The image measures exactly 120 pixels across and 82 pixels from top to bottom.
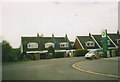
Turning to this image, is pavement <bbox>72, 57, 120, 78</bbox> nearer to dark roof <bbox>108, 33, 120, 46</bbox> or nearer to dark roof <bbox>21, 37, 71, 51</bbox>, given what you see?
dark roof <bbox>21, 37, 71, 51</bbox>

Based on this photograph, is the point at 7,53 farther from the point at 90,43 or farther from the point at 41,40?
the point at 90,43

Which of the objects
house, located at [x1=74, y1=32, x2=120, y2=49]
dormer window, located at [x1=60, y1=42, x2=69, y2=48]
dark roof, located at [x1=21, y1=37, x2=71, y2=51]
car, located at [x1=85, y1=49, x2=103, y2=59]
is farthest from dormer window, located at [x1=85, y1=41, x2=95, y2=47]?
car, located at [x1=85, y1=49, x2=103, y2=59]

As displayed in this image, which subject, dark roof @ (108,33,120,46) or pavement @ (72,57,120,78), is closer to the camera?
pavement @ (72,57,120,78)

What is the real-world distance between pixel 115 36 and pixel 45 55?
27358 millimetres

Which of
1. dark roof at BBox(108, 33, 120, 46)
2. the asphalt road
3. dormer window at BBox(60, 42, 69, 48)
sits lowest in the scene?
→ the asphalt road

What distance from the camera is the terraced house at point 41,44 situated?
33.8 metres

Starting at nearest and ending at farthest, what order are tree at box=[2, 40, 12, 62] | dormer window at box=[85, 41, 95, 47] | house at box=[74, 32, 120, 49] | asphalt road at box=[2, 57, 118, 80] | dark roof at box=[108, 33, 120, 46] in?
asphalt road at box=[2, 57, 118, 80], tree at box=[2, 40, 12, 62], house at box=[74, 32, 120, 49], dormer window at box=[85, 41, 95, 47], dark roof at box=[108, 33, 120, 46]

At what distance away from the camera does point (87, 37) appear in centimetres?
4216

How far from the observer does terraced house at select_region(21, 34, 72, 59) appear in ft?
111

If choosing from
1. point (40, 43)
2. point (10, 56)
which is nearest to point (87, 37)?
point (40, 43)

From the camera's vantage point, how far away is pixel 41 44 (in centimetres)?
3631

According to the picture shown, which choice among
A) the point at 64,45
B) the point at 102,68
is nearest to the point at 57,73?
the point at 102,68

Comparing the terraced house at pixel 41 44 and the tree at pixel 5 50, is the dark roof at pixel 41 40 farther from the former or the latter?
the tree at pixel 5 50

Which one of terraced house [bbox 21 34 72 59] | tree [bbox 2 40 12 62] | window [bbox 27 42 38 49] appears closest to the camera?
tree [bbox 2 40 12 62]
